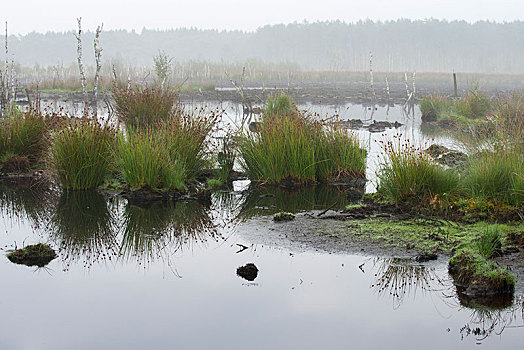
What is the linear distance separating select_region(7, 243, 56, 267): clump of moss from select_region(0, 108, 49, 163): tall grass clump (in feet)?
16.6

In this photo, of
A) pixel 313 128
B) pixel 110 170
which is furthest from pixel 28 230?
pixel 313 128

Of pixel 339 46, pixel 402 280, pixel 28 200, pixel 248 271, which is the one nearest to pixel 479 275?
pixel 402 280

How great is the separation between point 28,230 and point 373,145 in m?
10.9

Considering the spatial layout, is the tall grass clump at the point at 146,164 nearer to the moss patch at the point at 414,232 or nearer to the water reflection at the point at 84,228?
the water reflection at the point at 84,228

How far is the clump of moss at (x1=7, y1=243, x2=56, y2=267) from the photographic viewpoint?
7.03 m

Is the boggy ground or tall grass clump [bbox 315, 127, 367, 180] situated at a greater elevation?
tall grass clump [bbox 315, 127, 367, 180]

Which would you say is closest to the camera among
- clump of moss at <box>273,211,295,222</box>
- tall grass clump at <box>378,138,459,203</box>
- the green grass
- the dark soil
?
the dark soil

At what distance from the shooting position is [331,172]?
1138 centimetres

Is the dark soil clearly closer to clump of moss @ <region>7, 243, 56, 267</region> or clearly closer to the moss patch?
the moss patch

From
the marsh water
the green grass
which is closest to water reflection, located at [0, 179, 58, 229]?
the marsh water

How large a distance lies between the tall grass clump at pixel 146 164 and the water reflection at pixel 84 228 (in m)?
0.60

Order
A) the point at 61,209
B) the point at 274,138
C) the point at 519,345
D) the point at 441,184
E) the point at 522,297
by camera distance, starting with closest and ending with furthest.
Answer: the point at 519,345 < the point at 522,297 < the point at 441,184 < the point at 61,209 < the point at 274,138

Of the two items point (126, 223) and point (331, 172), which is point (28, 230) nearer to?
point (126, 223)

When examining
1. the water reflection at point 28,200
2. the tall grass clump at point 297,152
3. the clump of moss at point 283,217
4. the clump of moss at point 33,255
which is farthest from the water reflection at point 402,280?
the water reflection at point 28,200
